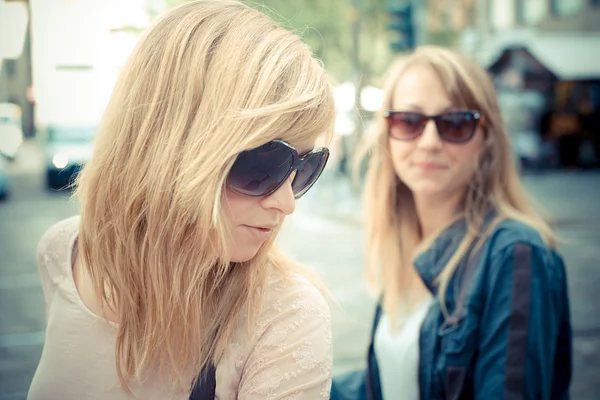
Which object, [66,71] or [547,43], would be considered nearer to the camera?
[66,71]

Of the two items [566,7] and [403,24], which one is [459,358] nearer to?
[403,24]

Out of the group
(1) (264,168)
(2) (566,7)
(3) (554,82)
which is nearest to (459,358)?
(1) (264,168)

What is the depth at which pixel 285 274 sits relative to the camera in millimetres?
1328

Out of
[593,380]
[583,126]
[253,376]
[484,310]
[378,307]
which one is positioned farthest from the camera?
[583,126]

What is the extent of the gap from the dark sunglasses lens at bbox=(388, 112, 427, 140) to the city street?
23.8 inches

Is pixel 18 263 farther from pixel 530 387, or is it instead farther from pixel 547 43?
pixel 547 43

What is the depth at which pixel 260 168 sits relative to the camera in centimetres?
121

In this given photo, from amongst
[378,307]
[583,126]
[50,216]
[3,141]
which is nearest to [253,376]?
[378,307]

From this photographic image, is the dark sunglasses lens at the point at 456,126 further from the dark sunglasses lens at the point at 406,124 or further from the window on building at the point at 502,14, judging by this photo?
the window on building at the point at 502,14

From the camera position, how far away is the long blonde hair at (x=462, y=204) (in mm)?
2174

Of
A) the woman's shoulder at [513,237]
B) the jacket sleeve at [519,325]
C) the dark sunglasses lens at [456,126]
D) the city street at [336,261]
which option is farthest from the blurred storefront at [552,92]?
the jacket sleeve at [519,325]

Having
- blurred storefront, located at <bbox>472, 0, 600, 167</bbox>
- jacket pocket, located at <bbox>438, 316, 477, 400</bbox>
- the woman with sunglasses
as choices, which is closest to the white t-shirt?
the woman with sunglasses

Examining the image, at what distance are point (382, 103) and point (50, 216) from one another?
541 inches

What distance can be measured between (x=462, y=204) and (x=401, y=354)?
0.63m
